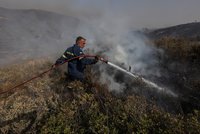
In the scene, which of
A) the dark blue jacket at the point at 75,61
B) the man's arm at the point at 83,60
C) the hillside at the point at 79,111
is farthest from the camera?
the dark blue jacket at the point at 75,61

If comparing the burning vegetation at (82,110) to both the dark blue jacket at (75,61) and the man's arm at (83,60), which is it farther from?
the man's arm at (83,60)

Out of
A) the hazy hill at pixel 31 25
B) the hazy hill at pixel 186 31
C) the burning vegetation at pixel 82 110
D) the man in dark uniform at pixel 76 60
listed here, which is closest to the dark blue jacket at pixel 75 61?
the man in dark uniform at pixel 76 60

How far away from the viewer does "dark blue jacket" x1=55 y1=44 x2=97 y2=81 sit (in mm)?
7014

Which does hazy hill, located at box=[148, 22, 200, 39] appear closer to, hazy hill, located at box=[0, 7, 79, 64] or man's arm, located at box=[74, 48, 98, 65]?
hazy hill, located at box=[0, 7, 79, 64]

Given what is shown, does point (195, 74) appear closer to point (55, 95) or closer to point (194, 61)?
point (194, 61)

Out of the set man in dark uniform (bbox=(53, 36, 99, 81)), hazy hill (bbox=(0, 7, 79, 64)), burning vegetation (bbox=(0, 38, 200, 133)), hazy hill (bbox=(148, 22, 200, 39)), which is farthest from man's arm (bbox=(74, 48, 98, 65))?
hazy hill (bbox=(0, 7, 79, 64))

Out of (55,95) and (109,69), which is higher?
(109,69)

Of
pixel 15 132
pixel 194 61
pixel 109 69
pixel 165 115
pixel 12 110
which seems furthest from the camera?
pixel 109 69

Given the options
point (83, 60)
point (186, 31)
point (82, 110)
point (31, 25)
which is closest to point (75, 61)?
point (83, 60)

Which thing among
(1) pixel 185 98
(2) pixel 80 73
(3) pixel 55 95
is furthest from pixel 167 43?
(3) pixel 55 95

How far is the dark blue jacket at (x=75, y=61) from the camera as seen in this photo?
7.01 metres

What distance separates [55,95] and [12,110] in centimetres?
130

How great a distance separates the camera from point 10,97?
755 cm

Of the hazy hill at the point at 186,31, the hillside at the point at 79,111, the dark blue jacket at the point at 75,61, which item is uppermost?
the hazy hill at the point at 186,31
